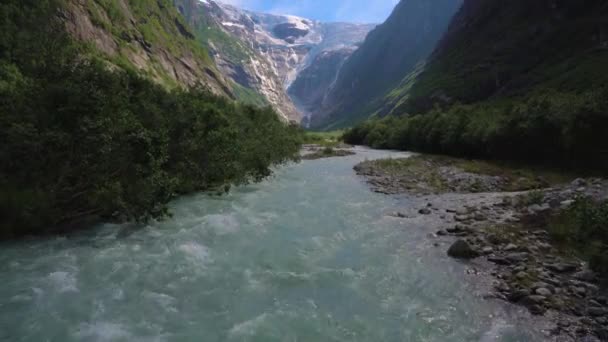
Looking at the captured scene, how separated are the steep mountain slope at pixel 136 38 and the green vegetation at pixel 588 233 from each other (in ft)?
284

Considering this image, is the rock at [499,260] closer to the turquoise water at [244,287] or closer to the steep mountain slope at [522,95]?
the turquoise water at [244,287]

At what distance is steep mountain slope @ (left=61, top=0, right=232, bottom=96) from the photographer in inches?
4449

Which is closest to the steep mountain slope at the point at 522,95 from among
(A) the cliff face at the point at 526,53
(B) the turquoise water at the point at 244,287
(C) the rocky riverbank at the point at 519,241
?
(A) the cliff face at the point at 526,53

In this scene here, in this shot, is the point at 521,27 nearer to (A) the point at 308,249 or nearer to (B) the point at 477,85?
(B) the point at 477,85

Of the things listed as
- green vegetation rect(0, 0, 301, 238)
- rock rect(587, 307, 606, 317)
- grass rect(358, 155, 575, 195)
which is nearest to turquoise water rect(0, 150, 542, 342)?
green vegetation rect(0, 0, 301, 238)

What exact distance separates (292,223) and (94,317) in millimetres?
14439

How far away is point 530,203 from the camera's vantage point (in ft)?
83.9

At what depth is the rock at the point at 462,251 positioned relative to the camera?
17844 millimetres

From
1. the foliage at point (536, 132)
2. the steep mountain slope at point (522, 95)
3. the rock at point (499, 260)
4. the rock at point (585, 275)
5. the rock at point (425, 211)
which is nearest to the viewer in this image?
the rock at point (585, 275)

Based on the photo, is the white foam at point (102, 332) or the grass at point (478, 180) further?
the grass at point (478, 180)

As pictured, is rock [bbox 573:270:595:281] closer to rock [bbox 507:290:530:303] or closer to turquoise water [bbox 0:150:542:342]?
rock [bbox 507:290:530:303]

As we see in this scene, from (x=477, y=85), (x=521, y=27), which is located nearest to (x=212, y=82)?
(x=477, y=85)

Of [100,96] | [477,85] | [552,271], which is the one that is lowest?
[552,271]

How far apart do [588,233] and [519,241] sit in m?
3.24
